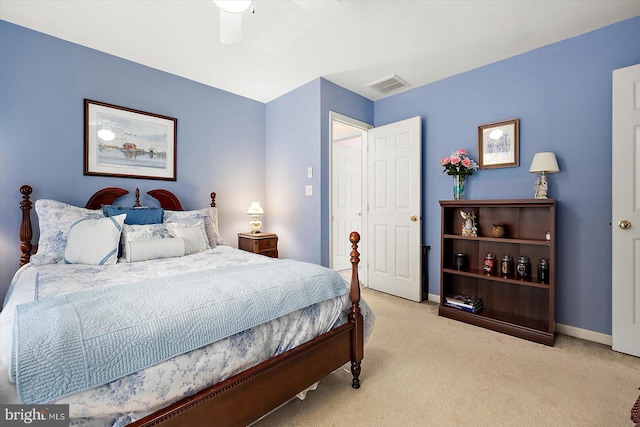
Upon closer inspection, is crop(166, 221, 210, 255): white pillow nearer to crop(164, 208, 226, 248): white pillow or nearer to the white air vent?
crop(164, 208, 226, 248): white pillow

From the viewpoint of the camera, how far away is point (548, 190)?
8.80 feet

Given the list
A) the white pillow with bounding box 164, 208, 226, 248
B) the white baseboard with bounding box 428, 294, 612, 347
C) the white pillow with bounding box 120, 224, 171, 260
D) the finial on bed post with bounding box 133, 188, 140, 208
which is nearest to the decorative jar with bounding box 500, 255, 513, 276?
the white baseboard with bounding box 428, 294, 612, 347

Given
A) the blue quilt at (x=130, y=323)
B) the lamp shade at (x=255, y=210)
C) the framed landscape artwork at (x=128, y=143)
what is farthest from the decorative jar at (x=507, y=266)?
the framed landscape artwork at (x=128, y=143)

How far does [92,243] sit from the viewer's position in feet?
7.06

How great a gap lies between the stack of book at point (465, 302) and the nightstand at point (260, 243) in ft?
6.78

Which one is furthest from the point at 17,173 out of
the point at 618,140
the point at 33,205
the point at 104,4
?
the point at 618,140

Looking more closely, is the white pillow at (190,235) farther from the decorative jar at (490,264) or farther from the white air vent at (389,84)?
the decorative jar at (490,264)

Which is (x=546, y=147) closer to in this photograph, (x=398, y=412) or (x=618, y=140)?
(x=618, y=140)

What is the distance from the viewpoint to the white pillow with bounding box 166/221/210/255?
102 inches

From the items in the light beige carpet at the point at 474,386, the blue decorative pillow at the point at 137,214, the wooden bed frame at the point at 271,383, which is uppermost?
the blue decorative pillow at the point at 137,214

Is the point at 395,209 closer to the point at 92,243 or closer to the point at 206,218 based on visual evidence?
the point at 206,218

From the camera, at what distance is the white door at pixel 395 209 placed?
3.47 meters

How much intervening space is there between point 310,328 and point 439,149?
2713 millimetres

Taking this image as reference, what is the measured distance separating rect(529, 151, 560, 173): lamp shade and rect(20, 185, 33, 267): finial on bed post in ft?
14.1
